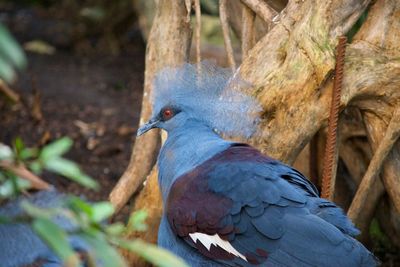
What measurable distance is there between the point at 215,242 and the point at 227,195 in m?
0.18

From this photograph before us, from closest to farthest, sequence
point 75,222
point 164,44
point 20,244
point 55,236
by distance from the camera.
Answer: point 55,236 → point 75,222 → point 20,244 → point 164,44

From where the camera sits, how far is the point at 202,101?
2.92 metres

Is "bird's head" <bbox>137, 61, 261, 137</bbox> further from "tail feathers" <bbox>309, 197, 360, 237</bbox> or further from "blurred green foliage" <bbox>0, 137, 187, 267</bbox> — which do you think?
"blurred green foliage" <bbox>0, 137, 187, 267</bbox>

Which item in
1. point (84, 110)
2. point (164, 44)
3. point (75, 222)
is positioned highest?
point (75, 222)

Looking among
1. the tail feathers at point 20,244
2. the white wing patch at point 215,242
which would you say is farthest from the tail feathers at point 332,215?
the tail feathers at point 20,244

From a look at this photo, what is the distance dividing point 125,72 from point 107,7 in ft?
2.68

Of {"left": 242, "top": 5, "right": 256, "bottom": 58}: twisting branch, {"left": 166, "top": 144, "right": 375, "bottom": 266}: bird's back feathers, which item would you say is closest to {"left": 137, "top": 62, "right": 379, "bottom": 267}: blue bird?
{"left": 166, "top": 144, "right": 375, "bottom": 266}: bird's back feathers

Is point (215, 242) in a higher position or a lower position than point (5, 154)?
lower

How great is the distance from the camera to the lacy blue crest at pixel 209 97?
9.58 ft

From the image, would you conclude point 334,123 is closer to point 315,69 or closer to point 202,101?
point 315,69

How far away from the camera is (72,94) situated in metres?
6.22

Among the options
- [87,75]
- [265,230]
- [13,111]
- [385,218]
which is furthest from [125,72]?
[265,230]

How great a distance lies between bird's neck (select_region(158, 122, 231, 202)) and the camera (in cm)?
279

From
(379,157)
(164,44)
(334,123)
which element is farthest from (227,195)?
(164,44)
